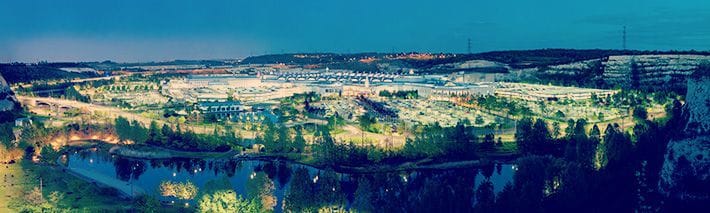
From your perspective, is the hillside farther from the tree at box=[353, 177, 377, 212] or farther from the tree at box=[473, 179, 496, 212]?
the tree at box=[473, 179, 496, 212]

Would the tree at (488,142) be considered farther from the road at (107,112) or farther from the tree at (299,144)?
the road at (107,112)

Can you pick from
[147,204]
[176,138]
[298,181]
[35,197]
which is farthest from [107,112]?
[298,181]

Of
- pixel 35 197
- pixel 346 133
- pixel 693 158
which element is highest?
pixel 693 158

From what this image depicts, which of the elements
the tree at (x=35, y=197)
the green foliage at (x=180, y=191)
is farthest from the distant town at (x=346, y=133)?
the tree at (x=35, y=197)

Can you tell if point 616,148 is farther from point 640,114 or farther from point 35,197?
point 35,197

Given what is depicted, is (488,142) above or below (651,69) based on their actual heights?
below

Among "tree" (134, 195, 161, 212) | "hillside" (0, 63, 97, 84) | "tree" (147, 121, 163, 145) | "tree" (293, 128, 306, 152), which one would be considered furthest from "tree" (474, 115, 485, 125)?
"hillside" (0, 63, 97, 84)

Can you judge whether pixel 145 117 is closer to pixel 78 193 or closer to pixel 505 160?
pixel 78 193
